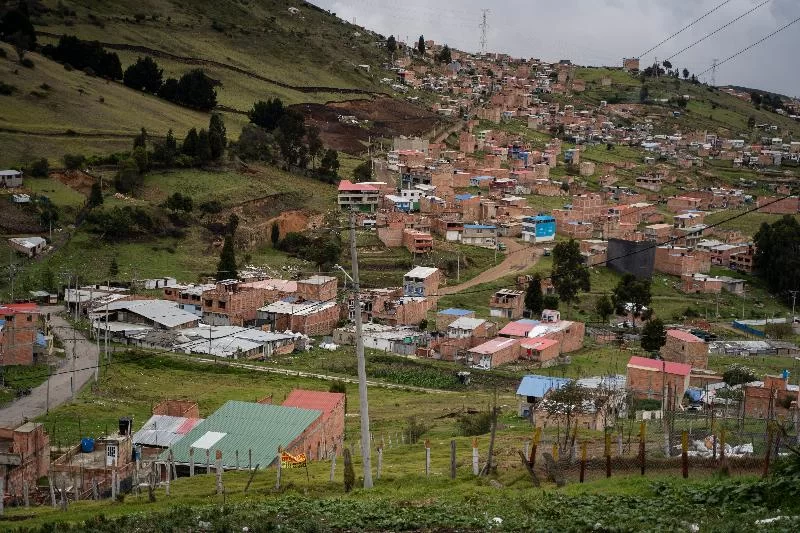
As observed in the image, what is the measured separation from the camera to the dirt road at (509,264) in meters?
44.3

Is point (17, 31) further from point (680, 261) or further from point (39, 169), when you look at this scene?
point (680, 261)

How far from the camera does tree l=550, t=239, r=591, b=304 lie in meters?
40.9

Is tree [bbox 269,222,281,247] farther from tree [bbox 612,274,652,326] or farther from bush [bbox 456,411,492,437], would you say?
bush [bbox 456,411,492,437]

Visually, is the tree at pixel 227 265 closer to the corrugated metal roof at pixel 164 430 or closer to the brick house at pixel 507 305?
the brick house at pixel 507 305

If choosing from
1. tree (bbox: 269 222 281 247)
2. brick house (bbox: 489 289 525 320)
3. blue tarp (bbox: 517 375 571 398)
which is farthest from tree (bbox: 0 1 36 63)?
blue tarp (bbox: 517 375 571 398)

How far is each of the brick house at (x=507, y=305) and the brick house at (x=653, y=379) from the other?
1254cm

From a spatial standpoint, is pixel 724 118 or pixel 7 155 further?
pixel 724 118

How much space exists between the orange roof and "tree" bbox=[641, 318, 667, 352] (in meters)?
15.6

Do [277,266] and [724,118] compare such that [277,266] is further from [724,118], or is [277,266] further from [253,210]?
[724,118]

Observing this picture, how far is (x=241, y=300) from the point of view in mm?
36125

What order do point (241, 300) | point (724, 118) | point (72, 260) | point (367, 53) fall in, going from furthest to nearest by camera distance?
point (724, 118), point (367, 53), point (72, 260), point (241, 300)

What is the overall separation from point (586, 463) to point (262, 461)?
6370 millimetres

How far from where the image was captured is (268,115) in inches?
2520

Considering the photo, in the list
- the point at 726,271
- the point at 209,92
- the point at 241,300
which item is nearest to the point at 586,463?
the point at 241,300
